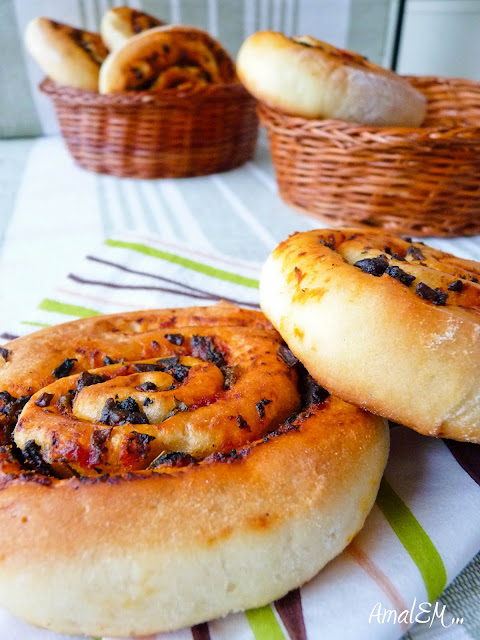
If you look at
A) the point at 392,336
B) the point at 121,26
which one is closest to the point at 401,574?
the point at 392,336

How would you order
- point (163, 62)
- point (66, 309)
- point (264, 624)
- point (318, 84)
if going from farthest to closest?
point (163, 62) → point (318, 84) → point (66, 309) → point (264, 624)

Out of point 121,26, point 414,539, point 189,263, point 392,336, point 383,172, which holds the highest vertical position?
point 121,26

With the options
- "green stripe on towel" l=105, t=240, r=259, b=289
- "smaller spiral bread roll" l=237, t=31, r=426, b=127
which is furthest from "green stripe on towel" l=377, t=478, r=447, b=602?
"smaller spiral bread roll" l=237, t=31, r=426, b=127

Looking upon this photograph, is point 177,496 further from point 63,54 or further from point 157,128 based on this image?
point 63,54

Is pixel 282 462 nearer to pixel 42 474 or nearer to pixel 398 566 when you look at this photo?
pixel 398 566

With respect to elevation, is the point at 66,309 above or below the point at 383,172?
below

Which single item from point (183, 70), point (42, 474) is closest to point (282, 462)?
point (42, 474)
